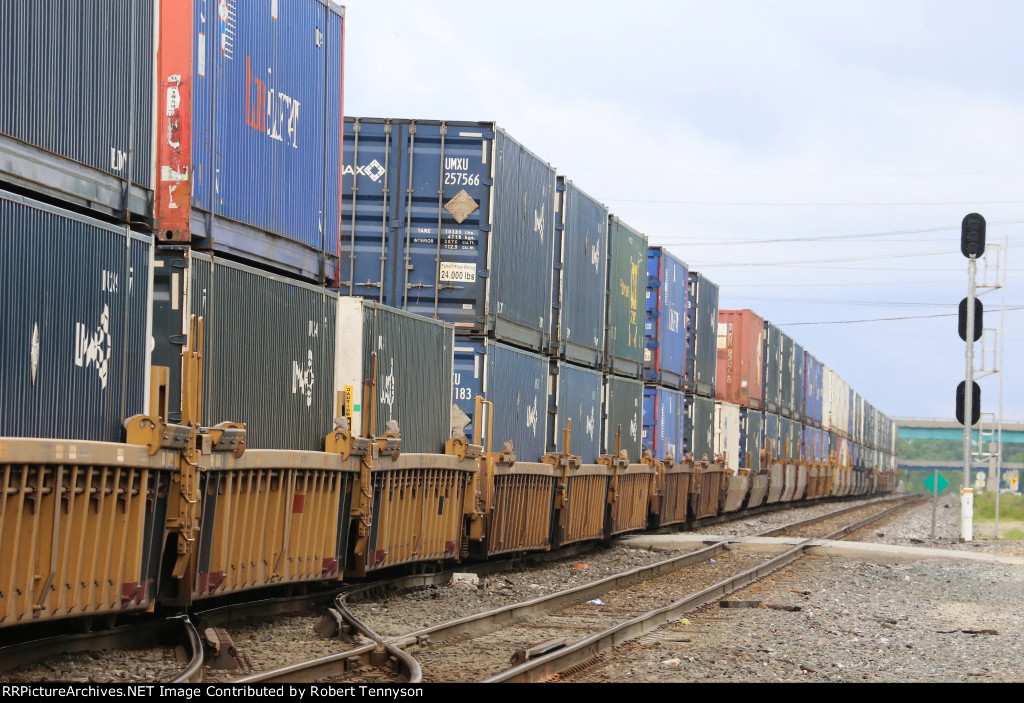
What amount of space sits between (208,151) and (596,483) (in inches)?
479

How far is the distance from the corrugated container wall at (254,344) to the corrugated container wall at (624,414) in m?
10.1

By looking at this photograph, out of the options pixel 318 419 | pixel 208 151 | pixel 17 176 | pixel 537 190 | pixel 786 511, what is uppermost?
pixel 537 190

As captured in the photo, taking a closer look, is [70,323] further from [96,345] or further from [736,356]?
[736,356]

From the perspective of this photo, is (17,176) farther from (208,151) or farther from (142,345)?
(208,151)

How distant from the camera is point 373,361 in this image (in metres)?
12.7

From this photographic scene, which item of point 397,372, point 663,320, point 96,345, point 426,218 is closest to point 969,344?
point 663,320

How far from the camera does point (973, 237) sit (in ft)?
96.7

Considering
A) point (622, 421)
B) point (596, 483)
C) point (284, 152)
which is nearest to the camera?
point (284, 152)

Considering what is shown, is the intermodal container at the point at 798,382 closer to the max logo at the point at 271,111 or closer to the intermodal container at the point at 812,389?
the intermodal container at the point at 812,389

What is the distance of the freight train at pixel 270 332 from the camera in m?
8.04

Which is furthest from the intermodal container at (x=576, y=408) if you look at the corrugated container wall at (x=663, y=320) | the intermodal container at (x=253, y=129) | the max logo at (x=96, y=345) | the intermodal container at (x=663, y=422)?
the max logo at (x=96, y=345)

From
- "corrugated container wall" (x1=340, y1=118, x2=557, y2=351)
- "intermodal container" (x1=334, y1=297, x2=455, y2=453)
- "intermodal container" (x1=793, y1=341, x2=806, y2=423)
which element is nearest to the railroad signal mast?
"intermodal container" (x1=793, y1=341, x2=806, y2=423)
